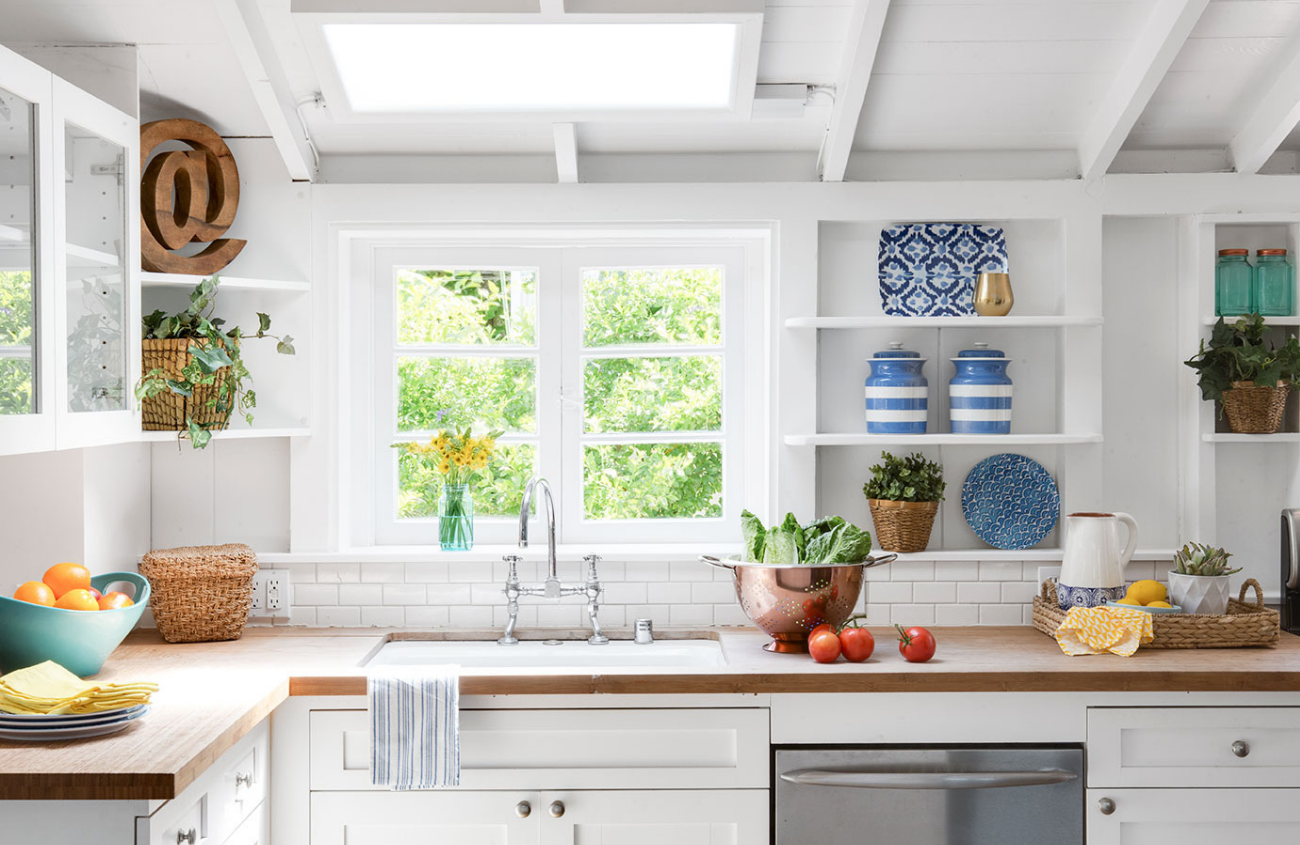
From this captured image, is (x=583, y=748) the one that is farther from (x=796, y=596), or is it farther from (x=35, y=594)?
(x=35, y=594)

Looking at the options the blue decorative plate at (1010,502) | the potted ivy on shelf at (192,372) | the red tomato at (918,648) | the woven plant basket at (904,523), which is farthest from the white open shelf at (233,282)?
→ the blue decorative plate at (1010,502)

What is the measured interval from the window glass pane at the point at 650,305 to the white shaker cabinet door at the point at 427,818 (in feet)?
4.34

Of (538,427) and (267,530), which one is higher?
(538,427)

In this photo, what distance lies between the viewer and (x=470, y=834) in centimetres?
231

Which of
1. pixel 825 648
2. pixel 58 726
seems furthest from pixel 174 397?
pixel 825 648

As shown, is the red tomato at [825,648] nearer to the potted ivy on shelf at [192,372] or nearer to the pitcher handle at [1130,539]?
the pitcher handle at [1130,539]

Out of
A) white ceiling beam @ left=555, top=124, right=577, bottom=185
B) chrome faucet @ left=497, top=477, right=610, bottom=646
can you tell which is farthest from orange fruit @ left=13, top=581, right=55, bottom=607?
white ceiling beam @ left=555, top=124, right=577, bottom=185

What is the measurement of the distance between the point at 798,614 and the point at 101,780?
58.7 inches

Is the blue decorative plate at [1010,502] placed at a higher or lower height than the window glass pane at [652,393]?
lower

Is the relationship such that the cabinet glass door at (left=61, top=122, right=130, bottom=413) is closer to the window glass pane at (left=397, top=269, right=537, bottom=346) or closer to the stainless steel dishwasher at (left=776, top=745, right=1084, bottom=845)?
the window glass pane at (left=397, top=269, right=537, bottom=346)

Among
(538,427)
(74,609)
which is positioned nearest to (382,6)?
(538,427)

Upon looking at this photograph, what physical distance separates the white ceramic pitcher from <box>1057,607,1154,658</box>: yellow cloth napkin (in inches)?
4.4

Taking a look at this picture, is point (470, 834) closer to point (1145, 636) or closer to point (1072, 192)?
point (1145, 636)

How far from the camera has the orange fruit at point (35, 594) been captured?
84.8 inches
